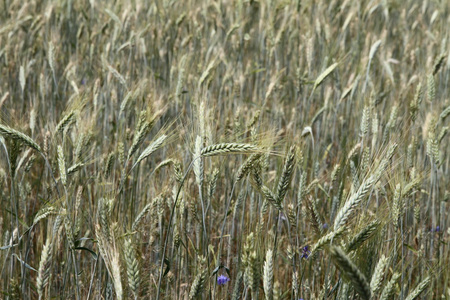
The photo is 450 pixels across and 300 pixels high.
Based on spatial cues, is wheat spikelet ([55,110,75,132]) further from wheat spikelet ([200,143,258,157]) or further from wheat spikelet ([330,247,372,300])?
wheat spikelet ([330,247,372,300])

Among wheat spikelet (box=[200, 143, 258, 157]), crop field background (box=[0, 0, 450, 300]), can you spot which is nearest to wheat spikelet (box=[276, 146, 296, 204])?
crop field background (box=[0, 0, 450, 300])

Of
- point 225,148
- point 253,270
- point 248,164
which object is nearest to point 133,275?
point 253,270

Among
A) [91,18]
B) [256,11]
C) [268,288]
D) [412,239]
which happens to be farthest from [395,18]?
[268,288]

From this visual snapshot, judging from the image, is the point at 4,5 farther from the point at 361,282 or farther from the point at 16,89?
the point at 361,282

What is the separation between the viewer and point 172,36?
3826mm

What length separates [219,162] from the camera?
6.36ft

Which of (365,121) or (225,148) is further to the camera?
(365,121)

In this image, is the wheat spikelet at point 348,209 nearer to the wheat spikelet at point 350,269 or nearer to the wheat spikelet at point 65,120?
the wheat spikelet at point 350,269

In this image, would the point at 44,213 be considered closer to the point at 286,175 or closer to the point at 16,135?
the point at 16,135

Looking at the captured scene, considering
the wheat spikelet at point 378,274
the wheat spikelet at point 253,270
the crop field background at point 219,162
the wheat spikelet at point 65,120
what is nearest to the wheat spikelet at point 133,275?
the crop field background at point 219,162

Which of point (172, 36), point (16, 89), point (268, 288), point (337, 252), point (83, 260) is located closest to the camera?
point (337, 252)

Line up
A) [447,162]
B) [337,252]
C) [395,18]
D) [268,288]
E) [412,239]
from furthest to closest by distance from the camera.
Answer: [395,18] → [447,162] → [412,239] → [268,288] → [337,252]

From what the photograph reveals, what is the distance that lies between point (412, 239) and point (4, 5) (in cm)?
336

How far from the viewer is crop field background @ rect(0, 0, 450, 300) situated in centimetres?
143
